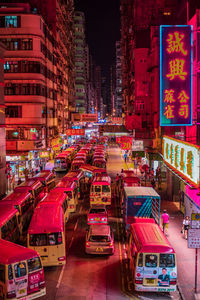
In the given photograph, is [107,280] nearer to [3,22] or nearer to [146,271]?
[146,271]

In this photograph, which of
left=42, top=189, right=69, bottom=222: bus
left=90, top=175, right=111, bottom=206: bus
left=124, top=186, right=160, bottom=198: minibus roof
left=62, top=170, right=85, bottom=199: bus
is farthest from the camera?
left=62, top=170, right=85, bottom=199: bus

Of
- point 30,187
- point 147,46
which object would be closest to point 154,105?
point 147,46

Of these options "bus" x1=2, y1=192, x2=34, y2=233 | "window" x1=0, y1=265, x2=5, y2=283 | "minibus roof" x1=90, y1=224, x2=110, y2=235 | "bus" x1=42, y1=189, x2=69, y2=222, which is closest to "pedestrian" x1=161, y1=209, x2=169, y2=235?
"minibus roof" x1=90, y1=224, x2=110, y2=235

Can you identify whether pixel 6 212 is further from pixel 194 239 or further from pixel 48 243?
pixel 194 239

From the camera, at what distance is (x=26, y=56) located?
43656 mm

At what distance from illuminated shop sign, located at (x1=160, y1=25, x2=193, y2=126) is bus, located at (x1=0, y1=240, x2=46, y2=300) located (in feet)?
36.3

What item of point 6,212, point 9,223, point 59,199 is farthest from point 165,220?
point 6,212

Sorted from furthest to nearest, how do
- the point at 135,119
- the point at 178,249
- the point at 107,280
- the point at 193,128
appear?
the point at 135,119 < the point at 193,128 < the point at 178,249 < the point at 107,280

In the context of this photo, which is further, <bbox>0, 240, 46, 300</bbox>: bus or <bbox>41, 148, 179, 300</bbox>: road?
<bbox>41, 148, 179, 300</bbox>: road

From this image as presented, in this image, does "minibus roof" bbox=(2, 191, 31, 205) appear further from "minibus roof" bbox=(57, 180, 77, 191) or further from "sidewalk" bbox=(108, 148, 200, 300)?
"sidewalk" bbox=(108, 148, 200, 300)

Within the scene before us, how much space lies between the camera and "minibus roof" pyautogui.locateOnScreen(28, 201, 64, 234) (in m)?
15.5

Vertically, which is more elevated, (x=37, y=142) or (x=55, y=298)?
(x=37, y=142)

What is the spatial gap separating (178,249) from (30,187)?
12.9m

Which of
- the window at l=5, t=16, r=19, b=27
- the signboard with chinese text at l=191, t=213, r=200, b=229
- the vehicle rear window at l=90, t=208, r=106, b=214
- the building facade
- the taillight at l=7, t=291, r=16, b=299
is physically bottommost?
the taillight at l=7, t=291, r=16, b=299
